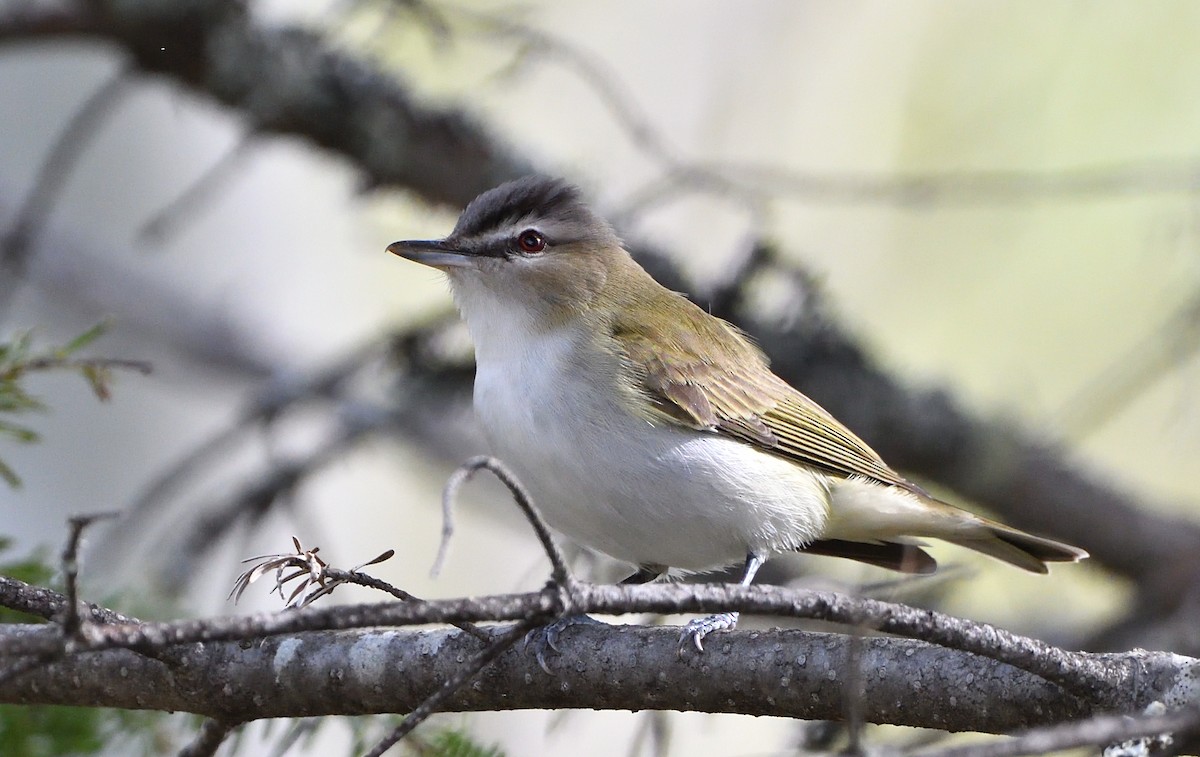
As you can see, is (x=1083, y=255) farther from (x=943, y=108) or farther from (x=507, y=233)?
(x=507, y=233)

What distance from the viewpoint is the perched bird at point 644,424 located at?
333 centimetres

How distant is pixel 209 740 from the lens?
89.5 inches

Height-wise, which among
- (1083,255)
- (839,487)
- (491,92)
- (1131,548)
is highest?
(1083,255)

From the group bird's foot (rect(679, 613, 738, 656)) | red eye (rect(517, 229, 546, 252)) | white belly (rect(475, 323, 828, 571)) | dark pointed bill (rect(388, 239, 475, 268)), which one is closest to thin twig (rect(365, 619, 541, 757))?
bird's foot (rect(679, 613, 738, 656))

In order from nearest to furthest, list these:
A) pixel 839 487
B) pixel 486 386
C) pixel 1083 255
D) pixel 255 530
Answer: pixel 486 386
pixel 839 487
pixel 255 530
pixel 1083 255

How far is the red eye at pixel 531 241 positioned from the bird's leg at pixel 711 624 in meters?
1.25

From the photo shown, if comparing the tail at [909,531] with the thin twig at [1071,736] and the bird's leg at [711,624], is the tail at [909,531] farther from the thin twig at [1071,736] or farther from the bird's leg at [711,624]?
the thin twig at [1071,736]

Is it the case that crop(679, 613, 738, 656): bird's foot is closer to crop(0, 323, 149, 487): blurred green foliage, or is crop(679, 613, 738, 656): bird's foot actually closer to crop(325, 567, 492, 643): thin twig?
crop(325, 567, 492, 643): thin twig

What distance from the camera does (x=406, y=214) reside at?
19.3 ft

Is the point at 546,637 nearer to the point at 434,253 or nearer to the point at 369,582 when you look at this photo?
the point at 369,582

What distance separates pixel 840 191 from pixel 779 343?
2.82 feet

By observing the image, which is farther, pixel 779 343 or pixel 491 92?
pixel 779 343

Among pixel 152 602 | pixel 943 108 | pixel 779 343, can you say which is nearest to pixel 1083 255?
pixel 943 108

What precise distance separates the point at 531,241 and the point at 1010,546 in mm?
1900
